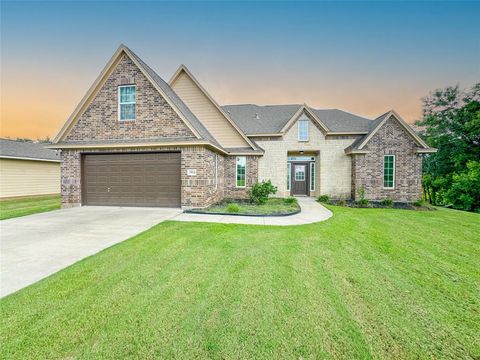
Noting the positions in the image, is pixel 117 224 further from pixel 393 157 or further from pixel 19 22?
pixel 393 157

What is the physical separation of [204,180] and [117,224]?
155 inches

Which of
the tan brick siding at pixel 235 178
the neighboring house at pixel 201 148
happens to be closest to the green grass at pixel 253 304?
the neighboring house at pixel 201 148

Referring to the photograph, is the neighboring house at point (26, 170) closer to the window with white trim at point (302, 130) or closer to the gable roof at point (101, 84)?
the gable roof at point (101, 84)

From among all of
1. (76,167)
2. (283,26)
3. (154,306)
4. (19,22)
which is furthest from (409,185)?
(19,22)

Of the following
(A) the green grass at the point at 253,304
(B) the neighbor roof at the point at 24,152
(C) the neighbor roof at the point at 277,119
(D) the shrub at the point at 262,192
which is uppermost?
(C) the neighbor roof at the point at 277,119

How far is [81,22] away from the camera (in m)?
12.7

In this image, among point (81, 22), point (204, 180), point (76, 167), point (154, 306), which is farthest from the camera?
point (81, 22)

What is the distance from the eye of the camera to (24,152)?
1659 centimetres

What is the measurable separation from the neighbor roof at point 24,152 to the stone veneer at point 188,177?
26.4ft

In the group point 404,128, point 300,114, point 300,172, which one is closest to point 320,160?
point 300,172

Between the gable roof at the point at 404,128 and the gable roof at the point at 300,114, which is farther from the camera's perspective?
the gable roof at the point at 300,114

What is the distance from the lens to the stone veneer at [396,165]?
1311cm

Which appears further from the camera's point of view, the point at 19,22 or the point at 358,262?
the point at 19,22

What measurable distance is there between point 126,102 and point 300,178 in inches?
498
